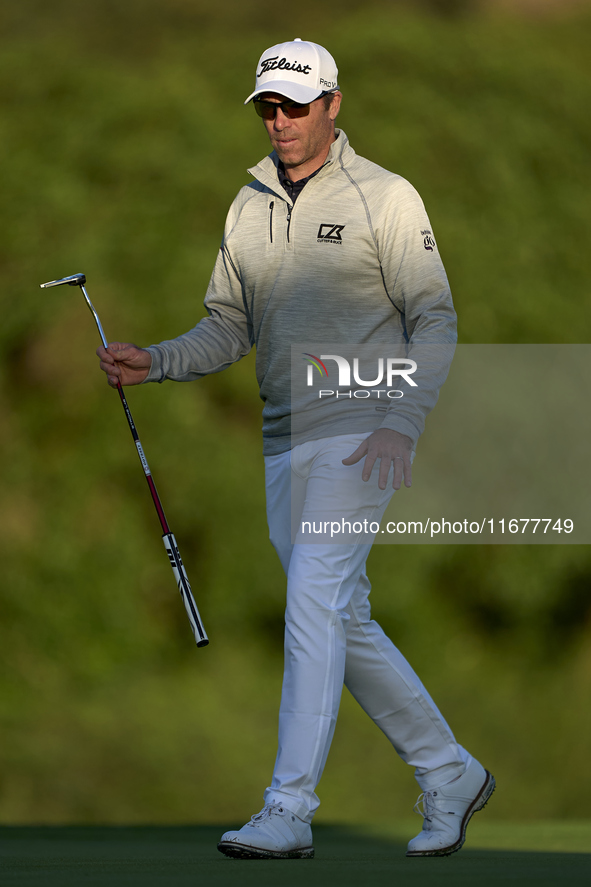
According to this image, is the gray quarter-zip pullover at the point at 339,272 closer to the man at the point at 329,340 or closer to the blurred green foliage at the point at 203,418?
the man at the point at 329,340

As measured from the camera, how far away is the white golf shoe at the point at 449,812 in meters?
2.24

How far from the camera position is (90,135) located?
190 inches

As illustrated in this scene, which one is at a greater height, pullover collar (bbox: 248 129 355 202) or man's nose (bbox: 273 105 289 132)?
man's nose (bbox: 273 105 289 132)

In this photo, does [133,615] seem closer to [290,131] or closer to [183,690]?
[183,690]

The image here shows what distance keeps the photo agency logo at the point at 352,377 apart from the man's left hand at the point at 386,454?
18cm

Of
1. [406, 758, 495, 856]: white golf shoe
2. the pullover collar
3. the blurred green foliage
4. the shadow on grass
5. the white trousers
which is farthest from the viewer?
the blurred green foliage

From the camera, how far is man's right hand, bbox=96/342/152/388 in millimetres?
2441

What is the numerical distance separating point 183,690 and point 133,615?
0.33 meters

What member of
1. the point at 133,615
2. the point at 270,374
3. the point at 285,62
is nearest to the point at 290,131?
the point at 285,62

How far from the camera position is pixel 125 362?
96.9 inches

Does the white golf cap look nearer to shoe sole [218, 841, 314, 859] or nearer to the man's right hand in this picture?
the man's right hand

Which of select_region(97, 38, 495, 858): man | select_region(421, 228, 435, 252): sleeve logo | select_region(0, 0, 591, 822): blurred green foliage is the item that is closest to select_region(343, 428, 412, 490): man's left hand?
select_region(97, 38, 495, 858): man

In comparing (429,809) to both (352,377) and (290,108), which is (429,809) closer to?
(352,377)

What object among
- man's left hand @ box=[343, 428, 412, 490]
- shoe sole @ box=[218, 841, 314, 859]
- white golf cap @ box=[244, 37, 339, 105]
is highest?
white golf cap @ box=[244, 37, 339, 105]
